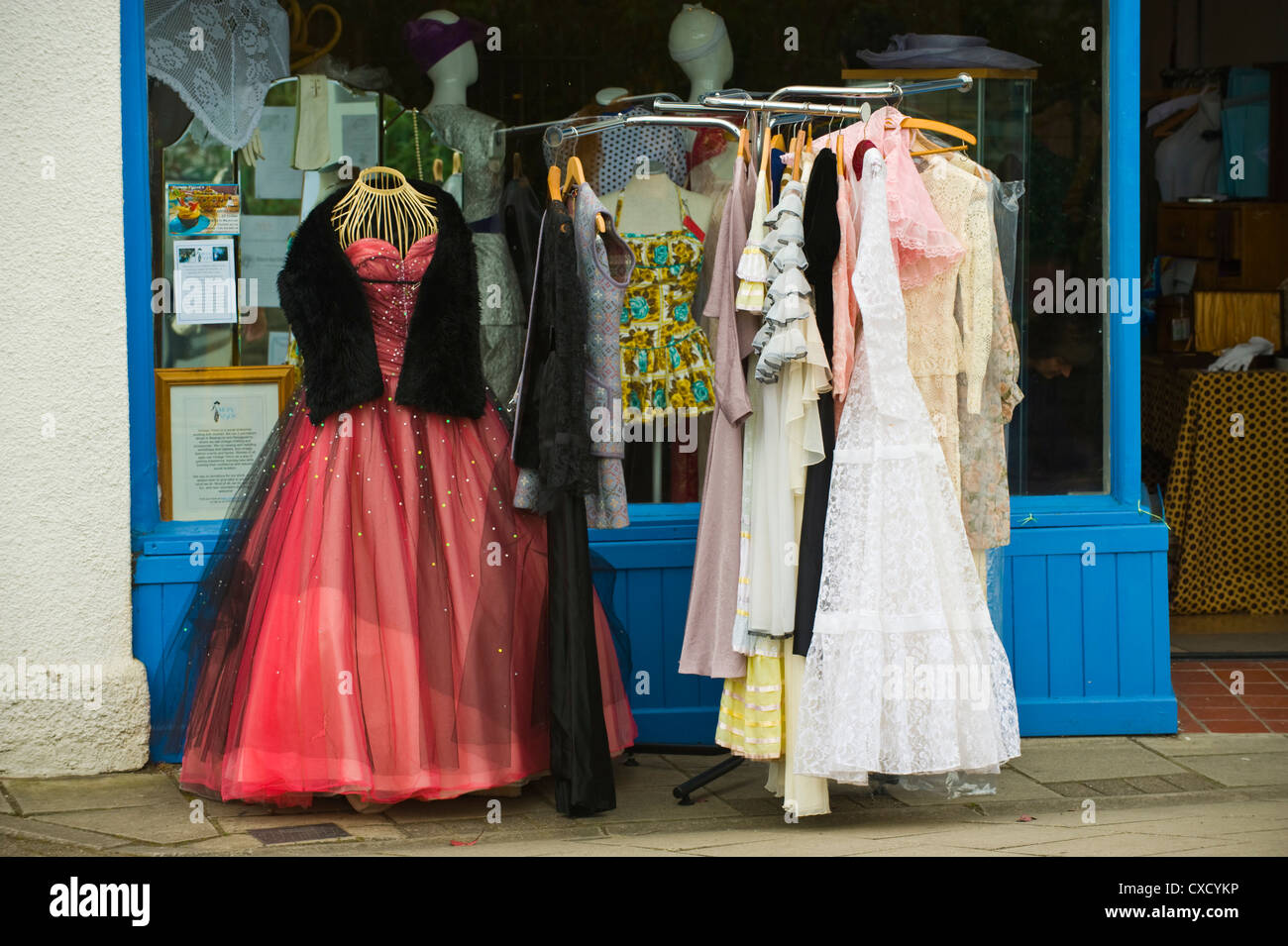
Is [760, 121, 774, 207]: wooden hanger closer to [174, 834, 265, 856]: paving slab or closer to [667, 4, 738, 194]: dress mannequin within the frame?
[667, 4, 738, 194]: dress mannequin

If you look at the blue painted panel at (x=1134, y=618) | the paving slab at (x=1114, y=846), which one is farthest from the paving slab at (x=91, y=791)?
the blue painted panel at (x=1134, y=618)

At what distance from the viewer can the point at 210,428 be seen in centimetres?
520

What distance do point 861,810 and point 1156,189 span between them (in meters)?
4.42

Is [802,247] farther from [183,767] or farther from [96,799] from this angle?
[96,799]

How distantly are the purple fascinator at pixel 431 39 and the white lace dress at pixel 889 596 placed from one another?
5.97 feet

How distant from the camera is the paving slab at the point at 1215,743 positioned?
5.09m

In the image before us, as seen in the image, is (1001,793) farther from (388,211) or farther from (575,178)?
(388,211)

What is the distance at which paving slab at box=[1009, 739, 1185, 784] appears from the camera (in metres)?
4.84

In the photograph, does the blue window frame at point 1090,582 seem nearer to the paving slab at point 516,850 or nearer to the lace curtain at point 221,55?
the paving slab at point 516,850

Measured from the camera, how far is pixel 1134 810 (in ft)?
14.8

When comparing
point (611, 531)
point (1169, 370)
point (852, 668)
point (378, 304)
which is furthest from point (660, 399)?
point (1169, 370)

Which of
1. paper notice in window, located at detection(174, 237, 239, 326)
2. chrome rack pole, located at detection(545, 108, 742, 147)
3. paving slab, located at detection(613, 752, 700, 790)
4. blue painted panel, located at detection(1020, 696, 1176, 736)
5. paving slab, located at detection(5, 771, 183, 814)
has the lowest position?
paving slab, located at detection(613, 752, 700, 790)

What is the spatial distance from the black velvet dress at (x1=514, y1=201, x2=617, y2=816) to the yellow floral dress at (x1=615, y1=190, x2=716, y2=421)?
568 millimetres

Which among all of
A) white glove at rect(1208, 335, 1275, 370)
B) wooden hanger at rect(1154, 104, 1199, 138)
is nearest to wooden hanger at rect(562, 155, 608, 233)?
white glove at rect(1208, 335, 1275, 370)
